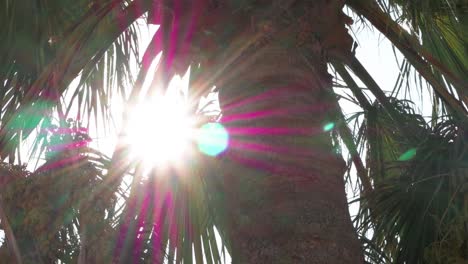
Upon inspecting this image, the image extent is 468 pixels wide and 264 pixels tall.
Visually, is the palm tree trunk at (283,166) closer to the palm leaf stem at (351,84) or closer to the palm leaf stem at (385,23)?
the palm leaf stem at (385,23)

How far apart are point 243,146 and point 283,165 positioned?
0.69 feet

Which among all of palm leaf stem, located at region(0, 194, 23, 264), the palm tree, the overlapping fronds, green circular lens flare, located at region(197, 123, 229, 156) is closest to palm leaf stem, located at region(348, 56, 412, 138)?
the palm tree

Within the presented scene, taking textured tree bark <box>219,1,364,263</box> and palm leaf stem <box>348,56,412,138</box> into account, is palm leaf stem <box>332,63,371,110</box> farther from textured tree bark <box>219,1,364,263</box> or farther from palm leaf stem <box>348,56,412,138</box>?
textured tree bark <box>219,1,364,263</box>

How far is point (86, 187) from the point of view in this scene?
2820 mm

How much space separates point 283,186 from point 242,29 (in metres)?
0.96

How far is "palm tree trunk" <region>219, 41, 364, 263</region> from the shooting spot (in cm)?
291

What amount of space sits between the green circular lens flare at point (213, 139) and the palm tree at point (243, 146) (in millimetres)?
83

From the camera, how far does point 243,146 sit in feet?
10.6

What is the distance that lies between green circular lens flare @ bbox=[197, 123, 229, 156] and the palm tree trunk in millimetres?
74

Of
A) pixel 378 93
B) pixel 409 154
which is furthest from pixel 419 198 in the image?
pixel 378 93

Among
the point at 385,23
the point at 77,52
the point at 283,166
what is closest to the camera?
the point at 283,166

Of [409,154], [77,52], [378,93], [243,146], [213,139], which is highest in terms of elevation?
[77,52]

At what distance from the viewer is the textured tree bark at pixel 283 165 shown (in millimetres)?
2910

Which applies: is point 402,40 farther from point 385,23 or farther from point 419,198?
point 419,198
